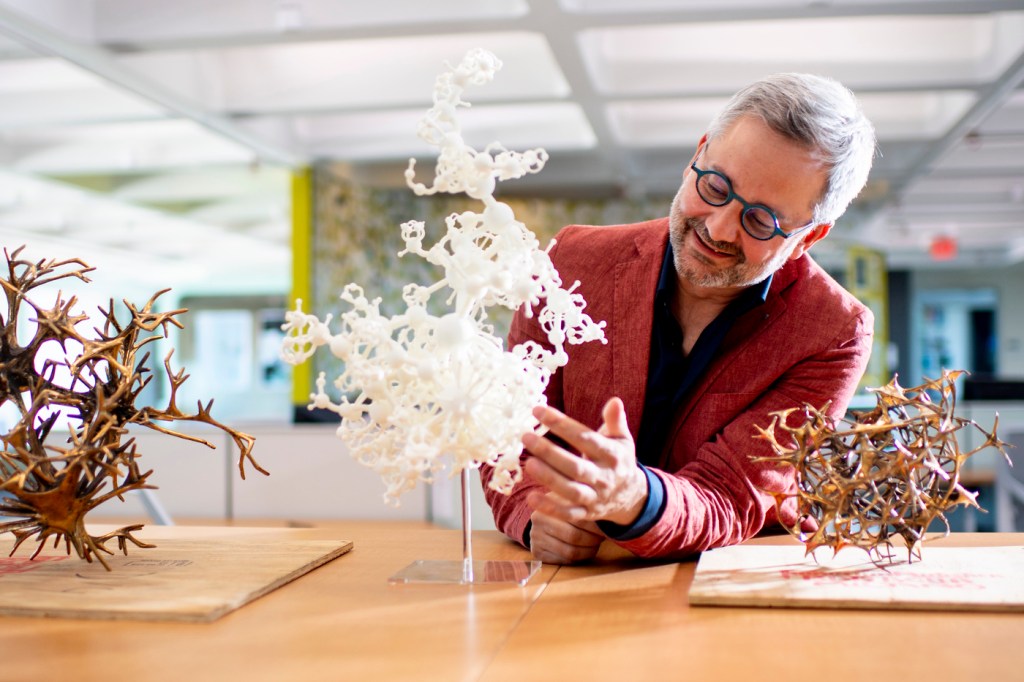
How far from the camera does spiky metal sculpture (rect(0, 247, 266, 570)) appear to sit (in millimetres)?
1084

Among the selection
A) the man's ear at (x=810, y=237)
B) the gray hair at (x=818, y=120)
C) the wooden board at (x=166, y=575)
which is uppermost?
the gray hair at (x=818, y=120)

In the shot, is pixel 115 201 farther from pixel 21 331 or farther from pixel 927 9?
pixel 21 331

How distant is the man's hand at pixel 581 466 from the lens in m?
0.96

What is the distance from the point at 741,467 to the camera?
1.38 meters

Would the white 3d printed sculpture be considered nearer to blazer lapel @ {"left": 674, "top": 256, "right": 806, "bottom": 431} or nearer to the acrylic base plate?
the acrylic base plate

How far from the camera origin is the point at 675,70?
5867 millimetres

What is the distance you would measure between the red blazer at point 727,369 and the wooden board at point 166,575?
33 centimetres

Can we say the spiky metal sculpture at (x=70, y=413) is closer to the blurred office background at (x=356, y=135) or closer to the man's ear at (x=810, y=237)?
the man's ear at (x=810, y=237)

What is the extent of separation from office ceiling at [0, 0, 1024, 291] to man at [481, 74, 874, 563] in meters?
3.15

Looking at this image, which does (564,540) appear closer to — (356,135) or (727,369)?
(727,369)

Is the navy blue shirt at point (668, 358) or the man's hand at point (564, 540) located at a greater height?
the navy blue shirt at point (668, 358)

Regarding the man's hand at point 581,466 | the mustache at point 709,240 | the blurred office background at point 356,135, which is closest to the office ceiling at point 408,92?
the blurred office background at point 356,135

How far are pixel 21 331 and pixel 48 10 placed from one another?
4015 millimetres

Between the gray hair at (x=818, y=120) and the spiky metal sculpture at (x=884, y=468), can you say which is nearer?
the spiky metal sculpture at (x=884, y=468)
